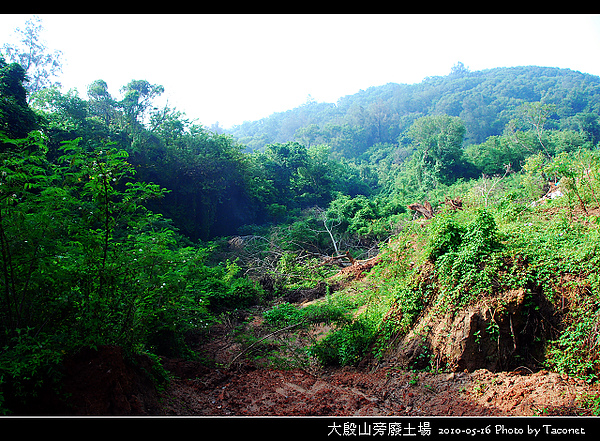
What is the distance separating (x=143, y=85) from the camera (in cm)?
2177

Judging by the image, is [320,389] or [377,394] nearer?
[377,394]

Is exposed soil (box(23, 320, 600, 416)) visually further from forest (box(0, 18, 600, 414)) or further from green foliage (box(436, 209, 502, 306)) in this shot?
green foliage (box(436, 209, 502, 306))

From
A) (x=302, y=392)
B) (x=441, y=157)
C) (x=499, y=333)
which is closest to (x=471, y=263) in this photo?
(x=499, y=333)

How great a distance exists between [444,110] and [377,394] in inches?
3185

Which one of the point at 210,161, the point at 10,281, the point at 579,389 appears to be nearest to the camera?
the point at 10,281

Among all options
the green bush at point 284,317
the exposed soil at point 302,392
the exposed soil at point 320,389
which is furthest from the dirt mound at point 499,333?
the green bush at point 284,317

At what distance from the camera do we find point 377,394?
4.54 meters

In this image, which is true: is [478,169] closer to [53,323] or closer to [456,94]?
[53,323]

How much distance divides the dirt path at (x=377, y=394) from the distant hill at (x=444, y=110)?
5415 cm

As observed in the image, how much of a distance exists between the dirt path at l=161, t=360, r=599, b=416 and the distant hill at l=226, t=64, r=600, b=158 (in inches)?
2132

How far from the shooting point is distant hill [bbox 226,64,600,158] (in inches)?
2319

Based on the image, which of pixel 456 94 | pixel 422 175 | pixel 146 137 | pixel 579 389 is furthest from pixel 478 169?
pixel 456 94

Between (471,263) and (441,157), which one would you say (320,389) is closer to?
(471,263)

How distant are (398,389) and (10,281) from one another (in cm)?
482
